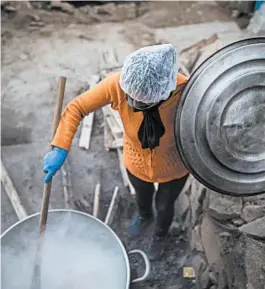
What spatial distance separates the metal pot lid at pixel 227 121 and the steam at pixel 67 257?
822mm

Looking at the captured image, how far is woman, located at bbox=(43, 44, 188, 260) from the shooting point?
2.55m

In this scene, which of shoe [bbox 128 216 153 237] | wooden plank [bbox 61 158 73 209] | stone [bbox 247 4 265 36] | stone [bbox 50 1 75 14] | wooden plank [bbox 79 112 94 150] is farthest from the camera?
stone [bbox 50 1 75 14]

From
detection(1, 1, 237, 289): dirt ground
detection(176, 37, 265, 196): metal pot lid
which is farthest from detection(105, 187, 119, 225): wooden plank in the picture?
detection(176, 37, 265, 196): metal pot lid

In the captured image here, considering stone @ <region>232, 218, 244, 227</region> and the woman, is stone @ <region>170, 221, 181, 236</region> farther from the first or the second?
stone @ <region>232, 218, 244, 227</region>

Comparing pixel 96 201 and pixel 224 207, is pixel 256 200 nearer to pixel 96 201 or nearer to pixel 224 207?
pixel 224 207

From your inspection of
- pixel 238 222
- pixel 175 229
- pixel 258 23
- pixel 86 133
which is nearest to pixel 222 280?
pixel 238 222

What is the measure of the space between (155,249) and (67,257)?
0.70 m

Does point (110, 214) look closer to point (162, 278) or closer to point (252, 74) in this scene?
point (162, 278)

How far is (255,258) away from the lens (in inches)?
115

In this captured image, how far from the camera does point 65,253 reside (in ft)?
10.7

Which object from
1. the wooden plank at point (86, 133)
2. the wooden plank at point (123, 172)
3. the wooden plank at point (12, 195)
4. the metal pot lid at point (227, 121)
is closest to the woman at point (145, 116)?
the metal pot lid at point (227, 121)

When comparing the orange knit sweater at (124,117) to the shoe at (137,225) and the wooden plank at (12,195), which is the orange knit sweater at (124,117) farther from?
the wooden plank at (12,195)

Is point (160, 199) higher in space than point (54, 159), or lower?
lower

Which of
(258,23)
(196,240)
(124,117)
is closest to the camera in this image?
(124,117)
